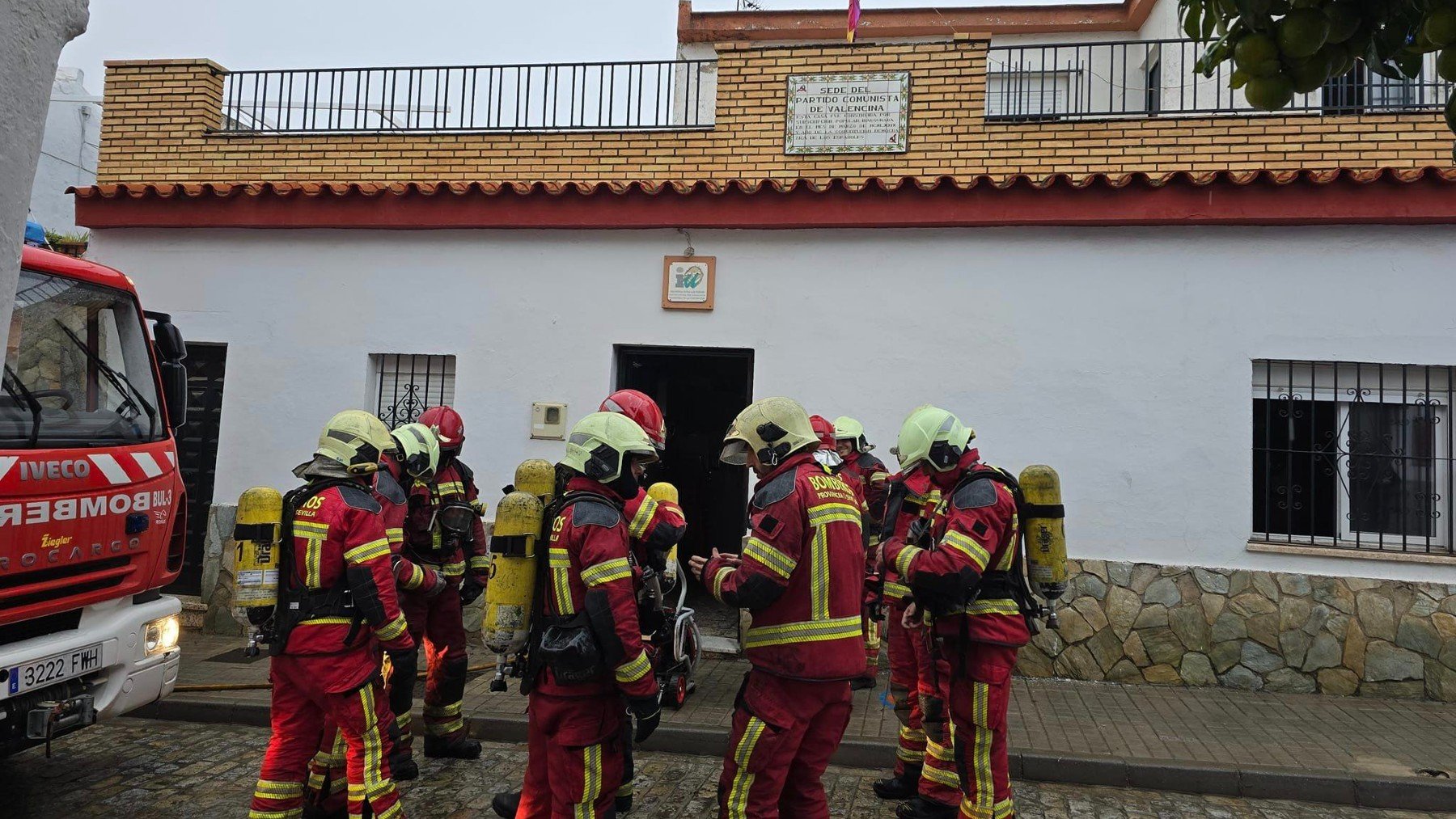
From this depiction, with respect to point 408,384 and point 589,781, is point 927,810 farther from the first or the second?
point 408,384

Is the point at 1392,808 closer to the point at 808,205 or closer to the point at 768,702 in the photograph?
the point at 768,702

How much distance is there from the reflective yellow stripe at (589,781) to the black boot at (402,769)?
2114 mm

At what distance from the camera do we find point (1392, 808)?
489 centimetres

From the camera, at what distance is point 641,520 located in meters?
3.57

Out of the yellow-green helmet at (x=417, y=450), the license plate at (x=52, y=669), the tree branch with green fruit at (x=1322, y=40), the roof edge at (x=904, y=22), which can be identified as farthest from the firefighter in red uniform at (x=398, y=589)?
the roof edge at (x=904, y=22)

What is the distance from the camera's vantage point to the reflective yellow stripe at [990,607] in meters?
4.20

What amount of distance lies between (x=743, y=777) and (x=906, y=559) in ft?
4.41

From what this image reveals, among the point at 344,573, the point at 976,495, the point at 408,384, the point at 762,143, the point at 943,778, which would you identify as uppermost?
the point at 762,143

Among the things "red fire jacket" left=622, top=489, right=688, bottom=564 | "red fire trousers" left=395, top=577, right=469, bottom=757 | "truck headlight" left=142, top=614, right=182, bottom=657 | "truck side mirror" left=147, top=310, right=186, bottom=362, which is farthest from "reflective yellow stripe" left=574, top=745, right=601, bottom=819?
"truck side mirror" left=147, top=310, right=186, bottom=362

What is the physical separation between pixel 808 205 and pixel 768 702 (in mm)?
4965

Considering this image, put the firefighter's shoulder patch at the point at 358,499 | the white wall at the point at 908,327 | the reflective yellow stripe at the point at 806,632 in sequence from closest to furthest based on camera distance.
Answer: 1. the reflective yellow stripe at the point at 806,632
2. the firefighter's shoulder patch at the point at 358,499
3. the white wall at the point at 908,327

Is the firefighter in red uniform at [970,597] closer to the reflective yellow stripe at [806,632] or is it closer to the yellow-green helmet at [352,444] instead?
the reflective yellow stripe at [806,632]

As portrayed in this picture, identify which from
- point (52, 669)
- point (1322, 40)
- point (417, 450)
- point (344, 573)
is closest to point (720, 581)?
point (344, 573)

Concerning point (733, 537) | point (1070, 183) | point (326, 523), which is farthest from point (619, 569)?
point (733, 537)
